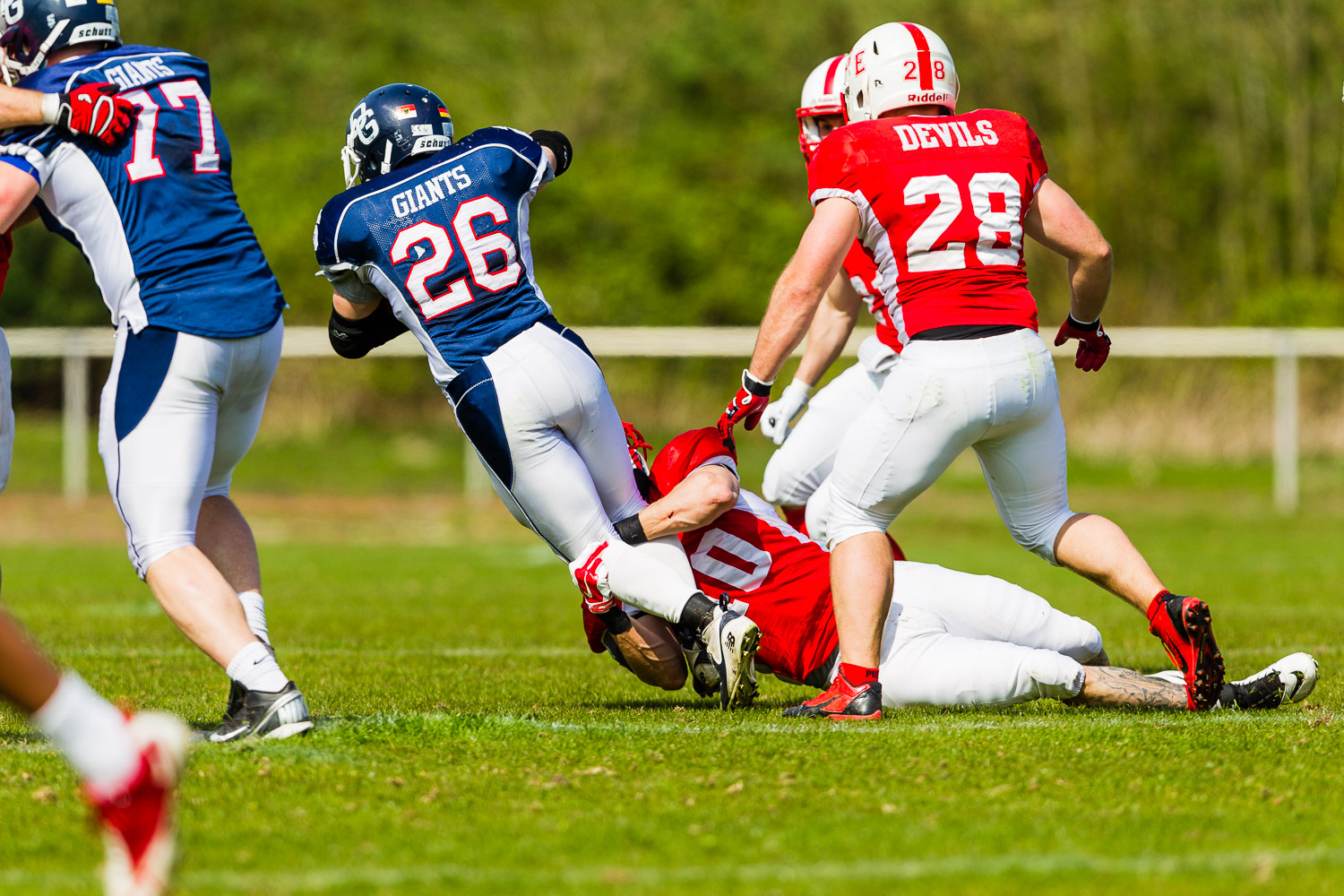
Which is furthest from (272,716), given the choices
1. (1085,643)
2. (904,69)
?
(904,69)

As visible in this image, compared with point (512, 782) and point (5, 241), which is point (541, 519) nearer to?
point (512, 782)

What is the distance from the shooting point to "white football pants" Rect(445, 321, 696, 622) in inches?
193

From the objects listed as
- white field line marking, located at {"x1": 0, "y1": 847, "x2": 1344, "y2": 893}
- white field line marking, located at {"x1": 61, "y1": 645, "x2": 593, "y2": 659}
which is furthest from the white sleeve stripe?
white field line marking, located at {"x1": 0, "y1": 847, "x2": 1344, "y2": 893}

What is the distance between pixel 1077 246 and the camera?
513cm

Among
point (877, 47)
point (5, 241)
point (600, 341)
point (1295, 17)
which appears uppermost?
point (1295, 17)

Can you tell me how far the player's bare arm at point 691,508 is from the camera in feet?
16.8

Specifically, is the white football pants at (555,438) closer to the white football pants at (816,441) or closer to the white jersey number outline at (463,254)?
the white jersey number outline at (463,254)

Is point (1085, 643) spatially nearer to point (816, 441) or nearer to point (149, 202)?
point (816, 441)

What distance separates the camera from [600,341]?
17109 mm

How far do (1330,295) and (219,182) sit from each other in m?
17.6

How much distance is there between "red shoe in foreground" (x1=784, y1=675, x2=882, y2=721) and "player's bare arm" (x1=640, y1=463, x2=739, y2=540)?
723mm

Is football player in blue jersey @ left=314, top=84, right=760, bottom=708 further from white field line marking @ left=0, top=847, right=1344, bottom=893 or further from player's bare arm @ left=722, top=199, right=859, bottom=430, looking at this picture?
white field line marking @ left=0, top=847, right=1344, bottom=893

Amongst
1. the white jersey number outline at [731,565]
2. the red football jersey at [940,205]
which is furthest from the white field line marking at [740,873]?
the white jersey number outline at [731,565]

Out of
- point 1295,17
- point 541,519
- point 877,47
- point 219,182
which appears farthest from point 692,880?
point 1295,17
